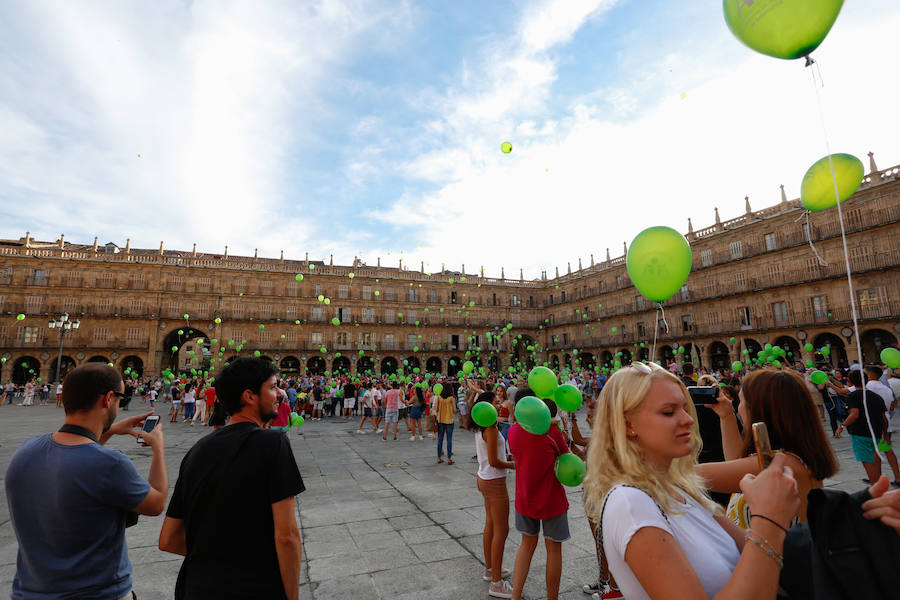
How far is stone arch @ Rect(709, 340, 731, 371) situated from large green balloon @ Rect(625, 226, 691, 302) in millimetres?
28354

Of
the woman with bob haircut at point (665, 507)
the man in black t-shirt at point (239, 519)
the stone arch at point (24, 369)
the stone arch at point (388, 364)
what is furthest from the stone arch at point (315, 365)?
the woman with bob haircut at point (665, 507)

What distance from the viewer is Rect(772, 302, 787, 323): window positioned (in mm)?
23766

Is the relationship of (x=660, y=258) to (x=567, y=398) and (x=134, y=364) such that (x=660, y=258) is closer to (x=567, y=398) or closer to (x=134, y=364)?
(x=567, y=398)

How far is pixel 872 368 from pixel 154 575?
754 cm

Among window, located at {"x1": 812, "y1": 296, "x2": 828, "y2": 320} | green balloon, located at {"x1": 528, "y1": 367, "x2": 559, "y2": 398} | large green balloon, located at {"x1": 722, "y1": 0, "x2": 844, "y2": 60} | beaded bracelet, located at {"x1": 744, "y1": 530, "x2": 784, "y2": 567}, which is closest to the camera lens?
beaded bracelet, located at {"x1": 744, "y1": 530, "x2": 784, "y2": 567}

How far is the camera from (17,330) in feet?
91.6

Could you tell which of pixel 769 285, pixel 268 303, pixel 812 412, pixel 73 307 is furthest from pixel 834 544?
pixel 73 307

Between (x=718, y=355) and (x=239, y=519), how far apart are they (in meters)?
31.8

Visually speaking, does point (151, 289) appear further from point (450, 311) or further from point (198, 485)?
point (198, 485)

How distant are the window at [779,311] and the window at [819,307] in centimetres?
134

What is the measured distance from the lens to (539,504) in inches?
109

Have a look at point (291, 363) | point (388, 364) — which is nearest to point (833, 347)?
point (388, 364)

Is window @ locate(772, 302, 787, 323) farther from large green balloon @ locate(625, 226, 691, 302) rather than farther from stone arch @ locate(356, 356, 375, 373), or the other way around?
stone arch @ locate(356, 356, 375, 373)

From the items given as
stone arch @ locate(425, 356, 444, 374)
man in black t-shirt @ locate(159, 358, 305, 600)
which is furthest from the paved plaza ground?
stone arch @ locate(425, 356, 444, 374)
